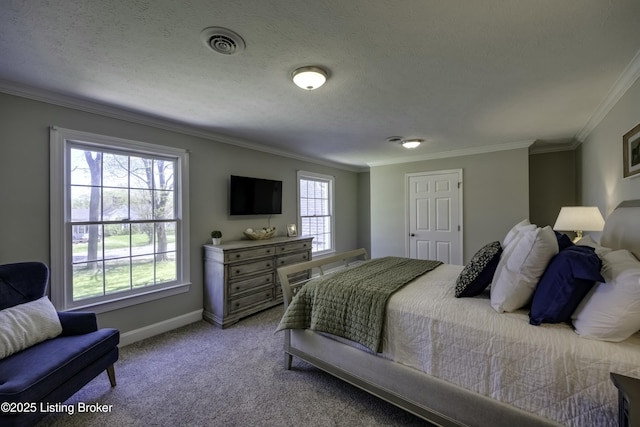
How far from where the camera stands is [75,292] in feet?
8.09

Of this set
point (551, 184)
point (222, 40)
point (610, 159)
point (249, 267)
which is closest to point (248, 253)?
point (249, 267)

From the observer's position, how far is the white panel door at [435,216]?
4609 mm

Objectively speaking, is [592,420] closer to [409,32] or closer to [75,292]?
[409,32]

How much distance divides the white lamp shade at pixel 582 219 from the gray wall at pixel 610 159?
0.51ft

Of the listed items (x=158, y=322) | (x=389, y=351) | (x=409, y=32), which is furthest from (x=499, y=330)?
(x=158, y=322)

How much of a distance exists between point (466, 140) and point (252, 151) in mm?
3142

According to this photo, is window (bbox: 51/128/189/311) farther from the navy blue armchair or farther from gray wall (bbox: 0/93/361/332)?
the navy blue armchair

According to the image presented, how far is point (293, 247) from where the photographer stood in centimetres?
395

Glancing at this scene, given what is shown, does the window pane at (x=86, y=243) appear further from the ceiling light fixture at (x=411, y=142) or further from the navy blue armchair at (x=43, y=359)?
the ceiling light fixture at (x=411, y=142)

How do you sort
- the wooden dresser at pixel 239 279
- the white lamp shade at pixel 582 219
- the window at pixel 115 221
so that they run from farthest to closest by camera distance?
the wooden dresser at pixel 239 279
the white lamp shade at pixel 582 219
the window at pixel 115 221

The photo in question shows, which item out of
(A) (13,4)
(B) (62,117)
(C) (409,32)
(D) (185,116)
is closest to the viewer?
(A) (13,4)

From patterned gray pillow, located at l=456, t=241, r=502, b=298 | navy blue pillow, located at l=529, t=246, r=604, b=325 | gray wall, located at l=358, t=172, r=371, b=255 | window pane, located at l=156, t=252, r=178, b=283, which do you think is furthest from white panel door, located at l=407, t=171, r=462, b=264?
window pane, located at l=156, t=252, r=178, b=283

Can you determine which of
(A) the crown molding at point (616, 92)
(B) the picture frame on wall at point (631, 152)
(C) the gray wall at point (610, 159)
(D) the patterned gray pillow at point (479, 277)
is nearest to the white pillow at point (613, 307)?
(D) the patterned gray pillow at point (479, 277)

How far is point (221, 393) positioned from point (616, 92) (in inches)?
158
